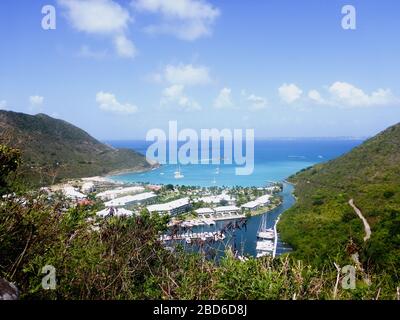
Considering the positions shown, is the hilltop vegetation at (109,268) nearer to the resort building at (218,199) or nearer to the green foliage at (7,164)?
the green foliage at (7,164)

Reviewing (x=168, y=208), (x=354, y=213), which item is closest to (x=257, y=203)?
(x=354, y=213)

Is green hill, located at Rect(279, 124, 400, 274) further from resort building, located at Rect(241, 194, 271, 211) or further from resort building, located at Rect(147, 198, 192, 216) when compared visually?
resort building, located at Rect(147, 198, 192, 216)

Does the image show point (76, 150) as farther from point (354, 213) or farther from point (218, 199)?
point (354, 213)

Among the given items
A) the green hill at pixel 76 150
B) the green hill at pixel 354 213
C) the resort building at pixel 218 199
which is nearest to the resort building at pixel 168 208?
the green hill at pixel 354 213

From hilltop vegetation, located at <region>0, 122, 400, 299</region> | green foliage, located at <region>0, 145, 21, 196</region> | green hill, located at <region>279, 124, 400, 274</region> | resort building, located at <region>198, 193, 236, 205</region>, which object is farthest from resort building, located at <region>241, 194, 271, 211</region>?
green foliage, located at <region>0, 145, 21, 196</region>

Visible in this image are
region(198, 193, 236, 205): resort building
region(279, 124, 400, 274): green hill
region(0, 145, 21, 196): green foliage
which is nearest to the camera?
region(0, 145, 21, 196): green foliage

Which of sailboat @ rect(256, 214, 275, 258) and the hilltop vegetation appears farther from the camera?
sailboat @ rect(256, 214, 275, 258)

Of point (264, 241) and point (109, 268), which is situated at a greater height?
point (109, 268)

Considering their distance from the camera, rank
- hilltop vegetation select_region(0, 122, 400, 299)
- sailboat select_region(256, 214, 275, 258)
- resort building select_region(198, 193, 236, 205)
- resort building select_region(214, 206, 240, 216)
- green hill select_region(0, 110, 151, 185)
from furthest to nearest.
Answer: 1. resort building select_region(198, 193, 236, 205)
2. green hill select_region(0, 110, 151, 185)
3. resort building select_region(214, 206, 240, 216)
4. sailboat select_region(256, 214, 275, 258)
5. hilltop vegetation select_region(0, 122, 400, 299)

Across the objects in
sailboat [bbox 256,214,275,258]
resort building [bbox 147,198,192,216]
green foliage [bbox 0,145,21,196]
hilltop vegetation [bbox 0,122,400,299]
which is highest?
green foliage [bbox 0,145,21,196]
